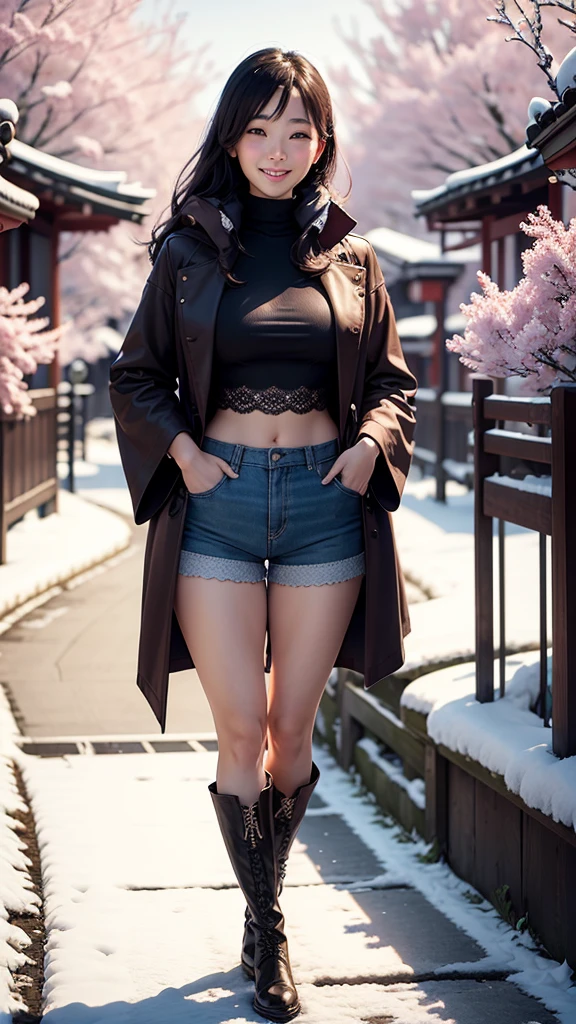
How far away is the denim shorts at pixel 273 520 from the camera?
9.84ft

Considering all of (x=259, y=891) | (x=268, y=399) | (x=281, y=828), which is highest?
(x=268, y=399)

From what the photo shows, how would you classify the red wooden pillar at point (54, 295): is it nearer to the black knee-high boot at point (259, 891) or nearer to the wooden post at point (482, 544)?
the wooden post at point (482, 544)

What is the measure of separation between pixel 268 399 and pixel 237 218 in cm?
44

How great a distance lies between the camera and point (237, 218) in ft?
10.0

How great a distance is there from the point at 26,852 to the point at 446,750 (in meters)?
1.50

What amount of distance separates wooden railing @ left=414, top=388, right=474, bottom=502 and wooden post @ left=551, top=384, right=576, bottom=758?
11.5m

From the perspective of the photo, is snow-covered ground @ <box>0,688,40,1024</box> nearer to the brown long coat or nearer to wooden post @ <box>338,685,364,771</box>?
the brown long coat

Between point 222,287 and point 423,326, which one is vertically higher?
point 423,326

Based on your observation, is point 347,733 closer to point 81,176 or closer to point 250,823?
point 250,823

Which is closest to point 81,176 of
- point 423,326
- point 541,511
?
point 541,511

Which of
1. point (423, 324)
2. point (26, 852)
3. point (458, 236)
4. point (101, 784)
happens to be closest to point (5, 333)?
point (101, 784)

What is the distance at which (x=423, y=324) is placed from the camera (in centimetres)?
2648

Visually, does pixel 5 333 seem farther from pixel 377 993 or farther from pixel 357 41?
pixel 357 41

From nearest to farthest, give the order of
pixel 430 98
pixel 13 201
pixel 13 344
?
pixel 13 201 → pixel 13 344 → pixel 430 98
